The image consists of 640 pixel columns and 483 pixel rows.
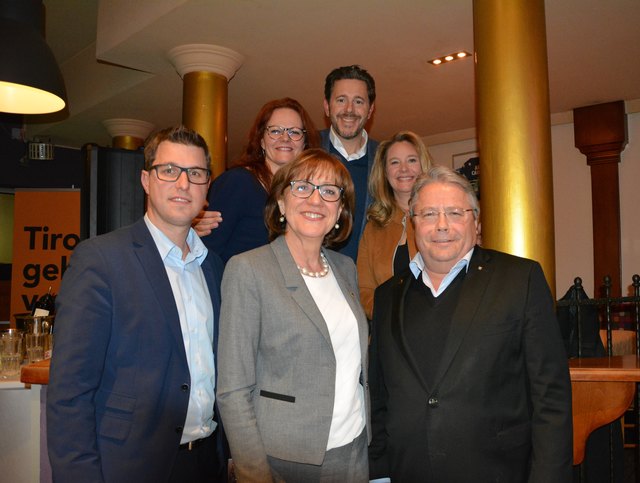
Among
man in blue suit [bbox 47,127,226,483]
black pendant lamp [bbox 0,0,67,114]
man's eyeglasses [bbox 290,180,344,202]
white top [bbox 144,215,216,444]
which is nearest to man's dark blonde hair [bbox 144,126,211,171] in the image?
man in blue suit [bbox 47,127,226,483]

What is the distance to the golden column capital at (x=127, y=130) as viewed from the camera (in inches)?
324

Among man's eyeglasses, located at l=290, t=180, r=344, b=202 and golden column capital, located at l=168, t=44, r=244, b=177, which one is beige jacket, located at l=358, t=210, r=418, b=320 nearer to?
man's eyeglasses, located at l=290, t=180, r=344, b=202

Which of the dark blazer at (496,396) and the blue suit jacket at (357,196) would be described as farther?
the blue suit jacket at (357,196)

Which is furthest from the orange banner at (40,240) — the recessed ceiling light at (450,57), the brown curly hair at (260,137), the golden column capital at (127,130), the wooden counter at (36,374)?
the brown curly hair at (260,137)

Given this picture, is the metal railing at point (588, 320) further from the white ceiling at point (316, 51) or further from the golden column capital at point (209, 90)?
the golden column capital at point (209, 90)

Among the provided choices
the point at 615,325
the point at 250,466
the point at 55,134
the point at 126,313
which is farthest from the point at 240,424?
the point at 55,134

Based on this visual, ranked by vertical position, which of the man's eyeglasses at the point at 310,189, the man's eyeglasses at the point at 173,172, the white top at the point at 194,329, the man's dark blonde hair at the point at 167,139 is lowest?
the white top at the point at 194,329

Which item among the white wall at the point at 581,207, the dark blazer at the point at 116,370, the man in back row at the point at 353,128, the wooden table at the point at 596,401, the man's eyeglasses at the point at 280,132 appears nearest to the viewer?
the dark blazer at the point at 116,370

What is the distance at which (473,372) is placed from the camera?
5.45 ft

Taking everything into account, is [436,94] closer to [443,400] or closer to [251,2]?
[251,2]

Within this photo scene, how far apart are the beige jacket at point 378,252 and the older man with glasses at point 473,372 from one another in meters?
0.64

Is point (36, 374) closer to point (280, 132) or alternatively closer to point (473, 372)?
point (280, 132)

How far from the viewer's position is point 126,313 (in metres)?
1.58

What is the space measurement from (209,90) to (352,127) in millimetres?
3304
